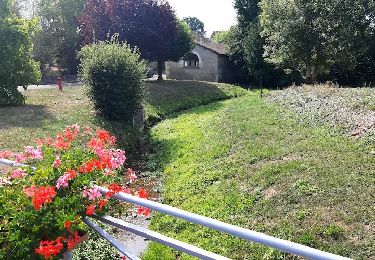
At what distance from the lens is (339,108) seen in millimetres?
13641

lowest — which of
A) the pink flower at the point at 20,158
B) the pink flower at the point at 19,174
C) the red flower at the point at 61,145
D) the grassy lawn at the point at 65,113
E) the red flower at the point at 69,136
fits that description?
the grassy lawn at the point at 65,113

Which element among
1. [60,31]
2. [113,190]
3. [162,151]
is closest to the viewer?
[113,190]

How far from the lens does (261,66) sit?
122 feet

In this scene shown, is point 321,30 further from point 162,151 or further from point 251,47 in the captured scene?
point 162,151

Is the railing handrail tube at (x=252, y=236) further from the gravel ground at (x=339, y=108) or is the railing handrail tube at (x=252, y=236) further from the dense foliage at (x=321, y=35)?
the dense foliage at (x=321, y=35)

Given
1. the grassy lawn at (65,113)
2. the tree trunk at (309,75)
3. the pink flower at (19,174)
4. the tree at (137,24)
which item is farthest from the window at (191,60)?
the pink flower at (19,174)

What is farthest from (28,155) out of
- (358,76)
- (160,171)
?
(358,76)

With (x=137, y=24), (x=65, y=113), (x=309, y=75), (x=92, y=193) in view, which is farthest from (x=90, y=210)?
(x=309, y=75)

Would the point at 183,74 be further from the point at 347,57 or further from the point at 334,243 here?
the point at 334,243

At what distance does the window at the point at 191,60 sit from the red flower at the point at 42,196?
40.4 meters

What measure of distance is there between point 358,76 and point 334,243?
2940 centimetres

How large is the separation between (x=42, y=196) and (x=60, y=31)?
41867 millimetres

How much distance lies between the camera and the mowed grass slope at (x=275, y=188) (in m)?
5.98

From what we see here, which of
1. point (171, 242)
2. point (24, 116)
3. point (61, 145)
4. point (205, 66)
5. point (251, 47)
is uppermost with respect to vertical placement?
point (251, 47)
